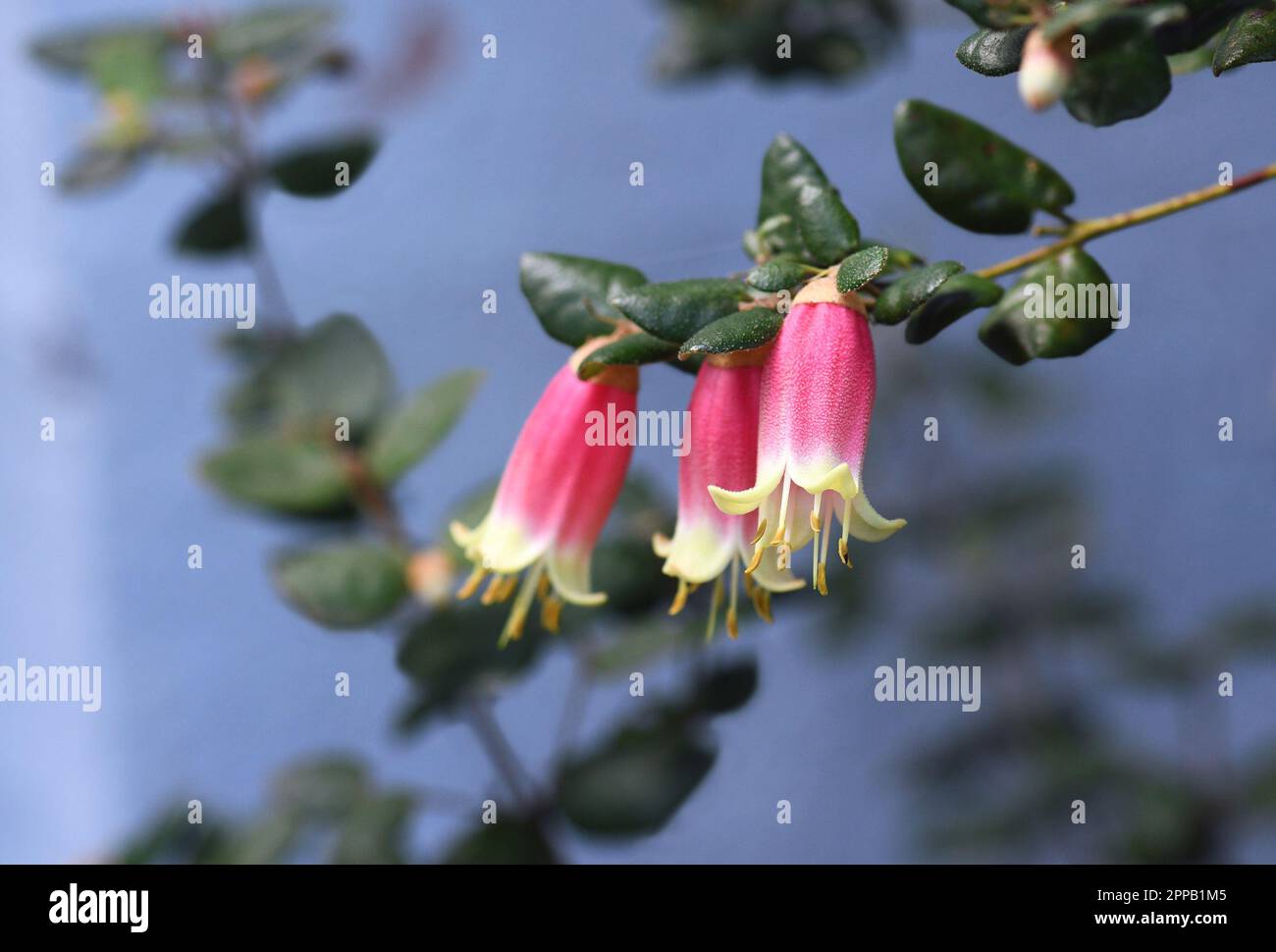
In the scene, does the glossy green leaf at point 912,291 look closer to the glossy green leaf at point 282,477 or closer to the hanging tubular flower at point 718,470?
the hanging tubular flower at point 718,470

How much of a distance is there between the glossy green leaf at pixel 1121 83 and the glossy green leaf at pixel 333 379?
1.63 ft

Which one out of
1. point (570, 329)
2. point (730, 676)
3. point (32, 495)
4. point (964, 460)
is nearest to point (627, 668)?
point (730, 676)

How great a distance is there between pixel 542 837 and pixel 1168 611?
830 millimetres

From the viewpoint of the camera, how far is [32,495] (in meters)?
1.44

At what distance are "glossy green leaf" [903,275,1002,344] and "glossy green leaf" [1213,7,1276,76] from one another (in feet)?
0.37

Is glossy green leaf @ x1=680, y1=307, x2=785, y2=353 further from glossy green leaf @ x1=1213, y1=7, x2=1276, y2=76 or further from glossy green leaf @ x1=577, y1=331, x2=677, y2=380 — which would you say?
Result: glossy green leaf @ x1=1213, y1=7, x2=1276, y2=76

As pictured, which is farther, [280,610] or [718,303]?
[280,610]

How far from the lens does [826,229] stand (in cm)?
44

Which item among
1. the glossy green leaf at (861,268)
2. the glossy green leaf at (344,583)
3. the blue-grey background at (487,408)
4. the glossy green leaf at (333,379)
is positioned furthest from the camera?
the blue-grey background at (487,408)

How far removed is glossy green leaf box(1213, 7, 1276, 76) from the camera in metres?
0.42

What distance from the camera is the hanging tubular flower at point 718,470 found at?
455 mm

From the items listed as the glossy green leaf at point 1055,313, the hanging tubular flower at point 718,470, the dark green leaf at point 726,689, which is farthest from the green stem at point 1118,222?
the dark green leaf at point 726,689

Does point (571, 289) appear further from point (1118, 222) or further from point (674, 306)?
point (1118, 222)
